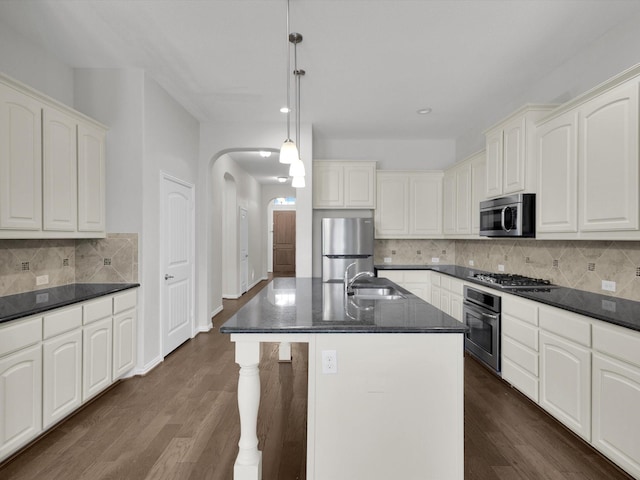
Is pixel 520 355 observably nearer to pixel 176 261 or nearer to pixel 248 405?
pixel 248 405

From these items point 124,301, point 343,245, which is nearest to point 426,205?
point 343,245

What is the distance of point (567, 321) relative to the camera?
2232 millimetres

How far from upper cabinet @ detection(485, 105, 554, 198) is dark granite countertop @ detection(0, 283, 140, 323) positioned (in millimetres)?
3636

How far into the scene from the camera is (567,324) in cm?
223

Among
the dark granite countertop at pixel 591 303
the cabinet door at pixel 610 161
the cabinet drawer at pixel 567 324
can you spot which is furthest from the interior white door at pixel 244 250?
the cabinet door at pixel 610 161

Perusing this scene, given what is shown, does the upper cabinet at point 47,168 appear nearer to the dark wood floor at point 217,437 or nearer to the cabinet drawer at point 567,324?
the dark wood floor at point 217,437

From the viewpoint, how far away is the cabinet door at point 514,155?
304cm

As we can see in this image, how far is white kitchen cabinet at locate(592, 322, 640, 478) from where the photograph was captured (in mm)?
1766

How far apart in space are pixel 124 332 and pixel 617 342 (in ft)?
11.6

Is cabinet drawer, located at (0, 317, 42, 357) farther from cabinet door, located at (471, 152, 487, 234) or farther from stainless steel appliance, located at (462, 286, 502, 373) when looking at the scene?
cabinet door, located at (471, 152, 487, 234)

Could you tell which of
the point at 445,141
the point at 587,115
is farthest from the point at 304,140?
the point at 587,115

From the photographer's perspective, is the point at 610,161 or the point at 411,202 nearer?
the point at 610,161

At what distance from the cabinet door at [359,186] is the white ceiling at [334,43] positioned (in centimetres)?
116

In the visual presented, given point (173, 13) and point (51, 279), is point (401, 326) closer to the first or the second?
point (173, 13)
